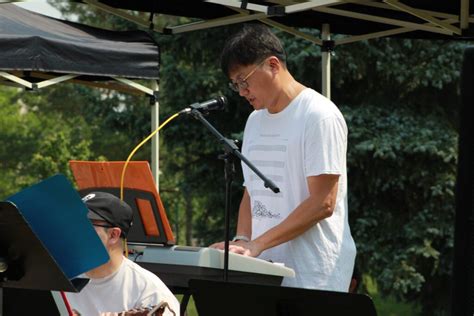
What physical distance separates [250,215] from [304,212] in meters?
0.55

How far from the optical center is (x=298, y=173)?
164 inches

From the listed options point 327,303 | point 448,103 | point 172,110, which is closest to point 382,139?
point 448,103

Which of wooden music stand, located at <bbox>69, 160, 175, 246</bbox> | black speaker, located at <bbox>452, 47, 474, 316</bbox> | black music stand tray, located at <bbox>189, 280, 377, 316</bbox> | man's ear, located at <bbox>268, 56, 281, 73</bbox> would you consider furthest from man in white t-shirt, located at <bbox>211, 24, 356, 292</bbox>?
black speaker, located at <bbox>452, 47, 474, 316</bbox>

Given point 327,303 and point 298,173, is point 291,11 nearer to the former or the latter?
point 298,173

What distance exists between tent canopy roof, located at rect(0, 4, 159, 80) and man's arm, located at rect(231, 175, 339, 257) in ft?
10.4

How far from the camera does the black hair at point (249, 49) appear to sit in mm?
4219

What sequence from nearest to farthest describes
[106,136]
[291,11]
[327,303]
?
[327,303]
[291,11]
[106,136]

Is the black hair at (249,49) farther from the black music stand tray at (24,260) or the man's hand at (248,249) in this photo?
the black music stand tray at (24,260)

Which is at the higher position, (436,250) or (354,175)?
(354,175)

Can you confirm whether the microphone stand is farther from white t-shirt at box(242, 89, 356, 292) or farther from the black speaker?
the black speaker

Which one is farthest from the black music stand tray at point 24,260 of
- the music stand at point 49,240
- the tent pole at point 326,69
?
the tent pole at point 326,69

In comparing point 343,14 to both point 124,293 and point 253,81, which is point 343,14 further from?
point 124,293

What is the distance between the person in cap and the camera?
3887mm

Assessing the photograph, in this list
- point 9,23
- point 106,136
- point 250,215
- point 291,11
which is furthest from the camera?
point 106,136
